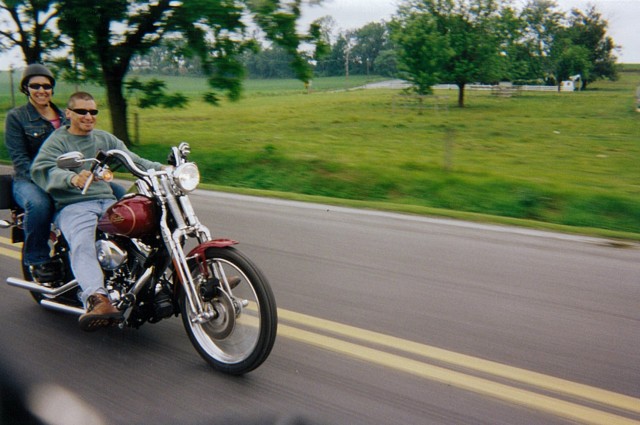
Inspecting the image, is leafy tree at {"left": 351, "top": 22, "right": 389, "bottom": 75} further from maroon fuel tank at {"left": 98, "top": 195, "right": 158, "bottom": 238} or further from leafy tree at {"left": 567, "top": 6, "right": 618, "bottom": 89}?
maroon fuel tank at {"left": 98, "top": 195, "right": 158, "bottom": 238}

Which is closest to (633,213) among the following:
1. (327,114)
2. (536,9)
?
(327,114)

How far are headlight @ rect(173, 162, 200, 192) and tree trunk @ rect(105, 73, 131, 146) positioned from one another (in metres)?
13.9

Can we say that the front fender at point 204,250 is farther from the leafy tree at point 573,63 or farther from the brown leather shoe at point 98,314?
the leafy tree at point 573,63

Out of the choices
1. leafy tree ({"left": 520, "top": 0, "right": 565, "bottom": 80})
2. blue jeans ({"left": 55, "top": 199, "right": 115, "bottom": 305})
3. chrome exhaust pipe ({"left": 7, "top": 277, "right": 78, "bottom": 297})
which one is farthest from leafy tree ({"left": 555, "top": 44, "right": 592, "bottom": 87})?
blue jeans ({"left": 55, "top": 199, "right": 115, "bottom": 305})

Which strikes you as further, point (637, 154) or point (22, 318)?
point (637, 154)

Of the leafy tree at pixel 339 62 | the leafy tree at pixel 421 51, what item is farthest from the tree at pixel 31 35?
the leafy tree at pixel 339 62

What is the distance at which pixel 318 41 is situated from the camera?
1575 centimetres

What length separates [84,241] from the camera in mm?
4148

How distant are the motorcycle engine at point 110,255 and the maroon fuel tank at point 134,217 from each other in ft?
0.78

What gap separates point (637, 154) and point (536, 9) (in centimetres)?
3864

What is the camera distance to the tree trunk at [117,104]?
16.9 meters

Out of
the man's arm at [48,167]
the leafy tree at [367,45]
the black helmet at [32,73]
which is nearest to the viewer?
the man's arm at [48,167]

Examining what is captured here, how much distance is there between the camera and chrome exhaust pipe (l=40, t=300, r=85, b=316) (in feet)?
14.5

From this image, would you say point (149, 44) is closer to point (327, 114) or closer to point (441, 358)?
point (441, 358)
